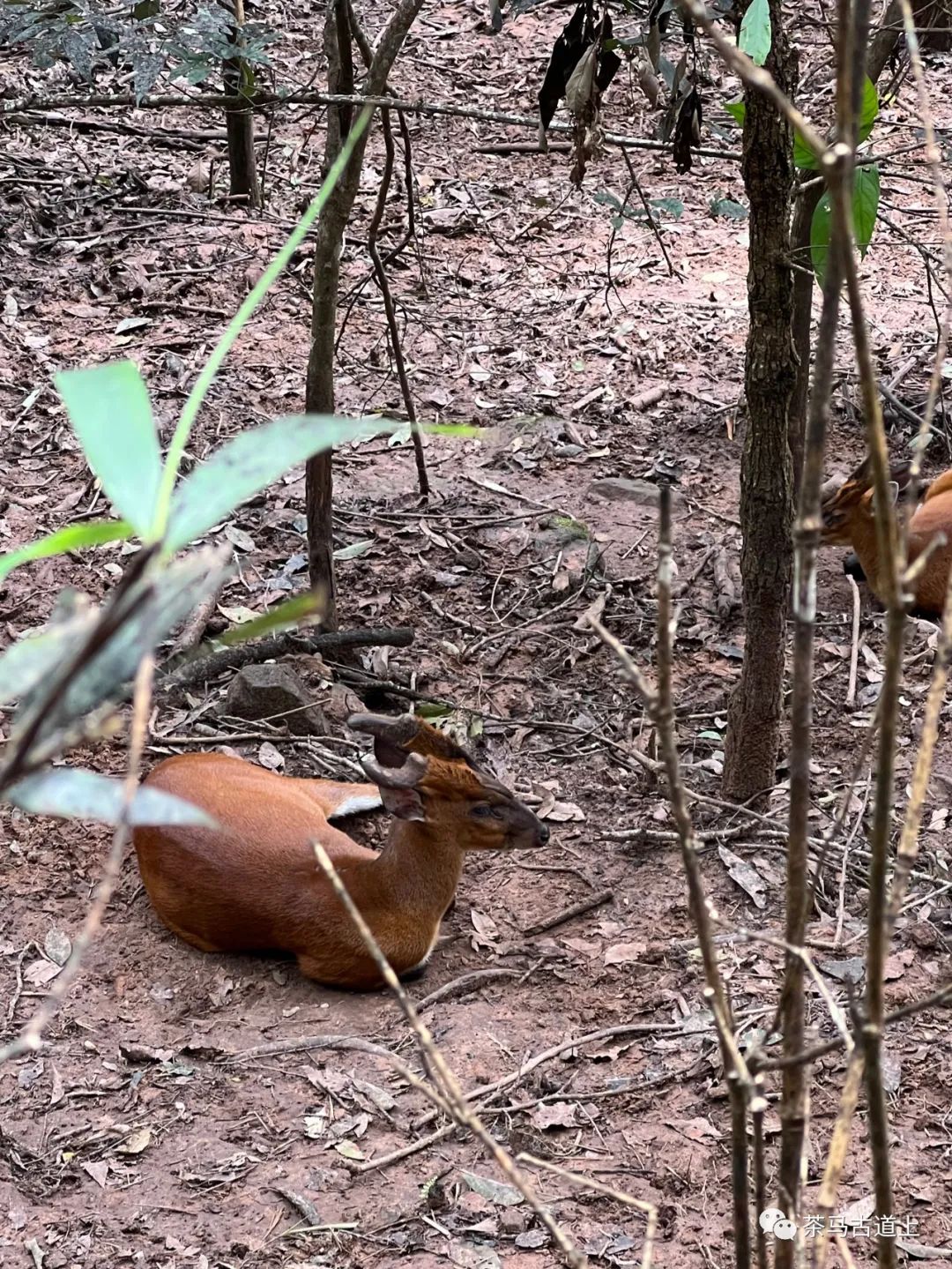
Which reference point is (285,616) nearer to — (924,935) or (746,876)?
(924,935)

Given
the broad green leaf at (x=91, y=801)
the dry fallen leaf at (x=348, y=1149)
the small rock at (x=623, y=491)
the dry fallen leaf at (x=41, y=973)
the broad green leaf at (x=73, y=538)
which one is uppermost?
the broad green leaf at (x=73, y=538)

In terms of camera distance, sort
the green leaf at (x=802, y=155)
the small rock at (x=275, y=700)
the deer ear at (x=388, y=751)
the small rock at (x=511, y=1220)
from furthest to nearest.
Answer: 1. the small rock at (x=275, y=700)
2. the deer ear at (x=388, y=751)
3. the green leaf at (x=802, y=155)
4. the small rock at (x=511, y=1220)

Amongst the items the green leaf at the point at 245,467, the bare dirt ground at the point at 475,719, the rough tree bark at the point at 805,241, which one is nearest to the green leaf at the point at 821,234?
the rough tree bark at the point at 805,241

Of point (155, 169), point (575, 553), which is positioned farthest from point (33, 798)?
point (155, 169)

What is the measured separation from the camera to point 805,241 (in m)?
4.76

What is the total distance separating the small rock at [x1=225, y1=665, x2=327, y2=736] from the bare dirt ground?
91 mm

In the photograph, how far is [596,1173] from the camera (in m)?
3.42

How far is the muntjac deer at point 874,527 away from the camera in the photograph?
6.05 meters

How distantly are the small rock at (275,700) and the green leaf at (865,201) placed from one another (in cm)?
261

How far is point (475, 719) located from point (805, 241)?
2.09m

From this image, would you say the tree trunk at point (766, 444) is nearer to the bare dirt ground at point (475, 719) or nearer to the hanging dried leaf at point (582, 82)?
the bare dirt ground at point (475, 719)

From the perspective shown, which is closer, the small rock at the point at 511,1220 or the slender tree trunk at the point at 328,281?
the small rock at the point at 511,1220

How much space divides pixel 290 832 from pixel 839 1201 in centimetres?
203

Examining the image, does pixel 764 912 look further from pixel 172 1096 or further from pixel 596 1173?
pixel 172 1096
